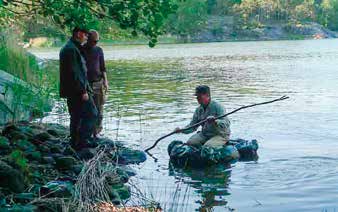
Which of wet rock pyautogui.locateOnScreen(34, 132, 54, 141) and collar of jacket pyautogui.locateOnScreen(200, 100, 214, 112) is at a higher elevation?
collar of jacket pyautogui.locateOnScreen(200, 100, 214, 112)

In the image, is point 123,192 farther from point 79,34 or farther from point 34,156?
point 79,34

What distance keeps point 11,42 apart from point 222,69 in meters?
21.4

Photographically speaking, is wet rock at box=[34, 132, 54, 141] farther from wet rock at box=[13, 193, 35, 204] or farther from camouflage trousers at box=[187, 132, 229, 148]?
wet rock at box=[13, 193, 35, 204]

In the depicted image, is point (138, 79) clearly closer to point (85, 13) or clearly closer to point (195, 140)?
point (195, 140)

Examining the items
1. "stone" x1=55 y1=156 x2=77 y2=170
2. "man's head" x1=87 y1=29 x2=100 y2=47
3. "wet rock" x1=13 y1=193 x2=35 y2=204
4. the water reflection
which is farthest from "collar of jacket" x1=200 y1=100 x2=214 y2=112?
"wet rock" x1=13 y1=193 x2=35 y2=204

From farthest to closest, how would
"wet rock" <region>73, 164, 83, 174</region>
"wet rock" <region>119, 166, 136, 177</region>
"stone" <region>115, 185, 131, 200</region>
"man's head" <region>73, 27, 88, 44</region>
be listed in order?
"wet rock" <region>119, 166, 136, 177</region> < "man's head" <region>73, 27, 88, 44</region> < "wet rock" <region>73, 164, 83, 174</region> < "stone" <region>115, 185, 131, 200</region>

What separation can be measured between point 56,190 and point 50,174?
1584mm

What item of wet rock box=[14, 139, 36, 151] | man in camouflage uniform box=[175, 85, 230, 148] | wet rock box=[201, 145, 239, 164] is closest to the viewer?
wet rock box=[14, 139, 36, 151]

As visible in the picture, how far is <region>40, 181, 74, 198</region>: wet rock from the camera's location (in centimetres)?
731

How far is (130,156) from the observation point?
1200 cm

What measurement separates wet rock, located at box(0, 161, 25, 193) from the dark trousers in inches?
117

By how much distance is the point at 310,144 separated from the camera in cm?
1354

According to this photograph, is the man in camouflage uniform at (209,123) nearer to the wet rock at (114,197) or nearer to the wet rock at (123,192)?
the wet rock at (123,192)

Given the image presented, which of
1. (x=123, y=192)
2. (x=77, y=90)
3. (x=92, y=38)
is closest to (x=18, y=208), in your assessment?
(x=123, y=192)
